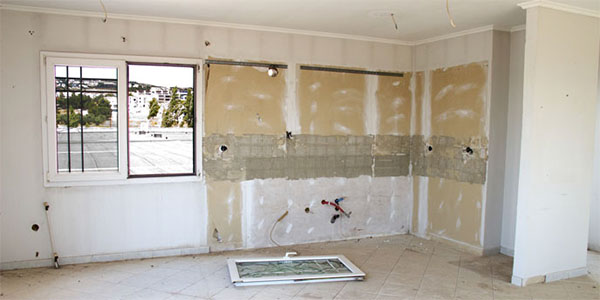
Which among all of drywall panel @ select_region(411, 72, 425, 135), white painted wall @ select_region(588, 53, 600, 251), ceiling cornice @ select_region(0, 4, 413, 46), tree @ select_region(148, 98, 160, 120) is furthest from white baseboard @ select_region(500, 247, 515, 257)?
tree @ select_region(148, 98, 160, 120)

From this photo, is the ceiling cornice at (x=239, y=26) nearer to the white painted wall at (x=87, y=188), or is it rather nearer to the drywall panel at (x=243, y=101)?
the white painted wall at (x=87, y=188)

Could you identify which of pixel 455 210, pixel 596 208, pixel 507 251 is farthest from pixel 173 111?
pixel 596 208

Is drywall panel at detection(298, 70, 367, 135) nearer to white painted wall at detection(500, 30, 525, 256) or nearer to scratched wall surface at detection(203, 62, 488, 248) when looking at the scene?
scratched wall surface at detection(203, 62, 488, 248)

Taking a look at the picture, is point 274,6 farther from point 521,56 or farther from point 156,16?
point 521,56

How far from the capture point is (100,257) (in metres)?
4.80

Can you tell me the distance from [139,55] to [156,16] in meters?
0.47

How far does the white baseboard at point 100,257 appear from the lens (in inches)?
178

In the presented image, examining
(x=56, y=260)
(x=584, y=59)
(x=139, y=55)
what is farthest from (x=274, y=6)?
(x=56, y=260)

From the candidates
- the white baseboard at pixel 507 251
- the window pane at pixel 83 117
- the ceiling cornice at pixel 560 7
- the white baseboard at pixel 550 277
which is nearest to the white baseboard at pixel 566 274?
the white baseboard at pixel 550 277

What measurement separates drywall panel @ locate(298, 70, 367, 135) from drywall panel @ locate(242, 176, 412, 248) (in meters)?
0.71

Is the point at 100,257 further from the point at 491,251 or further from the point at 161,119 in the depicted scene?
the point at 491,251

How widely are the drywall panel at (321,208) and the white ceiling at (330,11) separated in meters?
2.00

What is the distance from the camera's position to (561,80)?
4.18 meters

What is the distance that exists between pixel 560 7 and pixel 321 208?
11.5 feet
